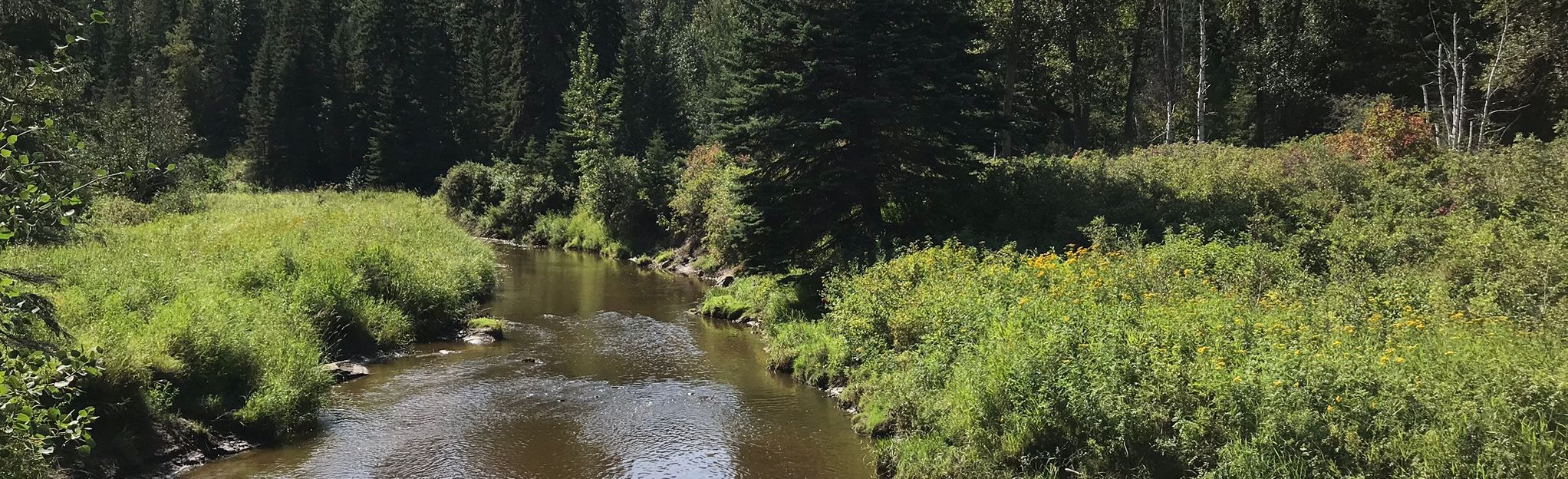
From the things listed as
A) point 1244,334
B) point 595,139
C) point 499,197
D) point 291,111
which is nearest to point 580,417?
point 1244,334

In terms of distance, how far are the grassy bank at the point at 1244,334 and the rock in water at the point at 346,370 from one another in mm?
7896

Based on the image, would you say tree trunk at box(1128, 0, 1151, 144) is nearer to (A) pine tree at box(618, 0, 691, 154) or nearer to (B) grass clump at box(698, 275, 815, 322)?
(B) grass clump at box(698, 275, 815, 322)

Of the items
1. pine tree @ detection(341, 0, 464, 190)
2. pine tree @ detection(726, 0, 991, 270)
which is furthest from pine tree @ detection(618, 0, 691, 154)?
pine tree @ detection(726, 0, 991, 270)

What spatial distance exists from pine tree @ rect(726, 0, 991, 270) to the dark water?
3.32m

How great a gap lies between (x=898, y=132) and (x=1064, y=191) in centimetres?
426

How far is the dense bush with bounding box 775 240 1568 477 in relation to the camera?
671 cm

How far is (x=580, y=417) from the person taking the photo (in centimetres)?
1334

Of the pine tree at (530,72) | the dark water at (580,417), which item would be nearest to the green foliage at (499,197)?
the pine tree at (530,72)

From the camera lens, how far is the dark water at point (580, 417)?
11172 mm

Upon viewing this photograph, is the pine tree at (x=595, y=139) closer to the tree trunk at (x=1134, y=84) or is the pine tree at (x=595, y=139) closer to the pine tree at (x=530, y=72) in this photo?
the pine tree at (x=530, y=72)

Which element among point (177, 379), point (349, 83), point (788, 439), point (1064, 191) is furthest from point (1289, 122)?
point (349, 83)

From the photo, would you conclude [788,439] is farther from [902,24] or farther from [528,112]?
[528,112]

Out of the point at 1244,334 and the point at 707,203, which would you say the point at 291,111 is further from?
the point at 1244,334

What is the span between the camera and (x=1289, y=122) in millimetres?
38906
